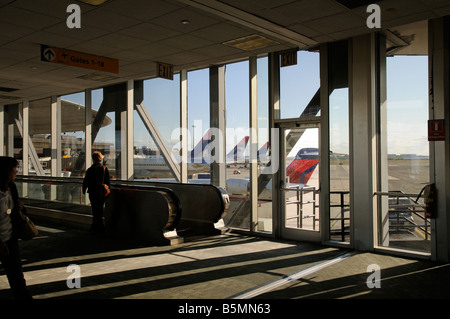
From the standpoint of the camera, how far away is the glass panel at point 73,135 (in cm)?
1260

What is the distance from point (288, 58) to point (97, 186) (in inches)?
170

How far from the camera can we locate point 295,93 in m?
7.41

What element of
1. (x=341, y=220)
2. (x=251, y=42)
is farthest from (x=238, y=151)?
(x=341, y=220)

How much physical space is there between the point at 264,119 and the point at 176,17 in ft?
9.79

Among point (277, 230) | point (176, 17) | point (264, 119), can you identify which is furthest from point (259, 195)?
point (176, 17)

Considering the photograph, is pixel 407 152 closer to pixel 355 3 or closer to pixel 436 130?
pixel 436 130

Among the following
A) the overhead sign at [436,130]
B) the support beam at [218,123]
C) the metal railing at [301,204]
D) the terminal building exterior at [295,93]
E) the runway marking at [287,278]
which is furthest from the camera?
the support beam at [218,123]

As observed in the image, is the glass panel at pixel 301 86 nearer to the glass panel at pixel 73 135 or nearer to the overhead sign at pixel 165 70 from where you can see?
the overhead sign at pixel 165 70

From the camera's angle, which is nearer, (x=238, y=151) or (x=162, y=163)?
(x=238, y=151)

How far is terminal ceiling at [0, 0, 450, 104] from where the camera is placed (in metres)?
5.06

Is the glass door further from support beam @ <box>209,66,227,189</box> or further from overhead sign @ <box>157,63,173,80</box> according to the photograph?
overhead sign @ <box>157,63,173,80</box>

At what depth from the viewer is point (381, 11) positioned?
5.18 m

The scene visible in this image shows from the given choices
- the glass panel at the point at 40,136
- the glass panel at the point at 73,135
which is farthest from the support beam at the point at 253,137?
the glass panel at the point at 40,136

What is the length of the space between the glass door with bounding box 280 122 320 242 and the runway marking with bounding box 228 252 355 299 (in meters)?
1.35
